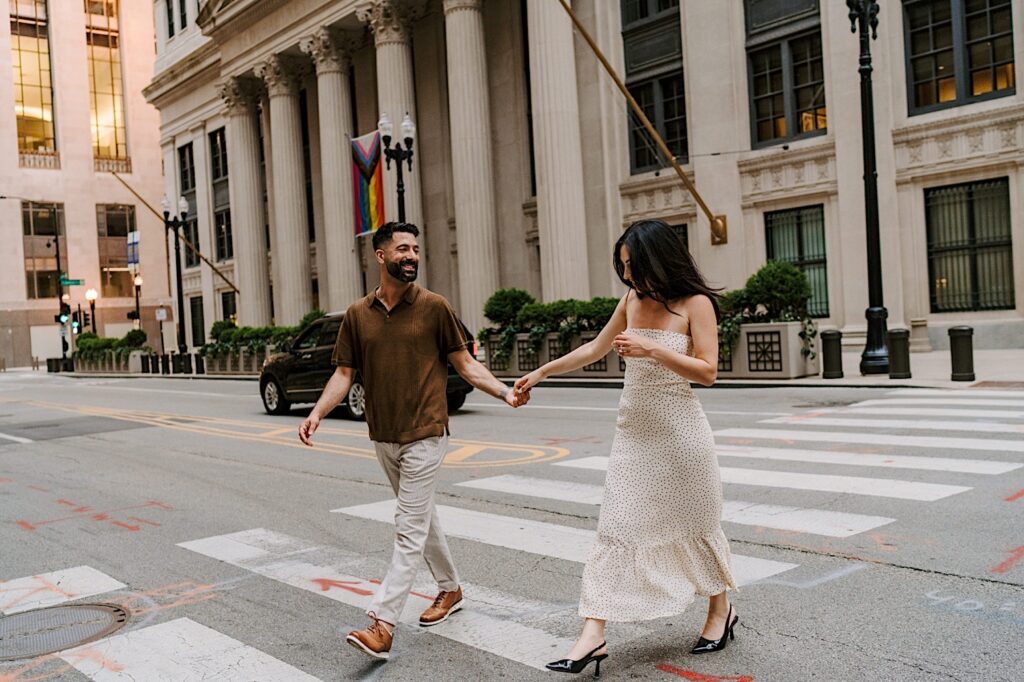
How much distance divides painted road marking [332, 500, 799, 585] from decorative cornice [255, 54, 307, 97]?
37.7 meters

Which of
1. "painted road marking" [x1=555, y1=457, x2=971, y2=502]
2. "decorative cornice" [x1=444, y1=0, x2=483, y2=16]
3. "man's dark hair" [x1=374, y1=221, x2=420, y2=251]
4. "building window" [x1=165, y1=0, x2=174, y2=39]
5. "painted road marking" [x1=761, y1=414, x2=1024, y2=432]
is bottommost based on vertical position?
"painted road marking" [x1=555, y1=457, x2=971, y2=502]

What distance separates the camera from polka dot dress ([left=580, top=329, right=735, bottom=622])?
159 inches

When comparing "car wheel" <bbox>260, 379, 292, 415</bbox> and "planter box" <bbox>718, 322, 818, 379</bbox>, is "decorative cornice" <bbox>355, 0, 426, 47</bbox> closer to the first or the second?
"car wheel" <bbox>260, 379, 292, 415</bbox>

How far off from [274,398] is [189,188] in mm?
43632

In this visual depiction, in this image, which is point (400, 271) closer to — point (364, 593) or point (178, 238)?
point (364, 593)

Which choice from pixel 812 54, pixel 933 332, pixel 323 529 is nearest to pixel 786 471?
pixel 323 529

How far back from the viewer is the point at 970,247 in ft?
74.5

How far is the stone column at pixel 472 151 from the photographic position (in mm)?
31531

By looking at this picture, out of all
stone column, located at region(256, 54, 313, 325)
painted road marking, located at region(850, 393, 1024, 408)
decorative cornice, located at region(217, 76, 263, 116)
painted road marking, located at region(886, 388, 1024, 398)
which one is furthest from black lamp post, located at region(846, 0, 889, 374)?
decorative cornice, located at region(217, 76, 263, 116)

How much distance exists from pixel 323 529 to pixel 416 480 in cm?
301

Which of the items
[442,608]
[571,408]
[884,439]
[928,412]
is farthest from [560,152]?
[442,608]

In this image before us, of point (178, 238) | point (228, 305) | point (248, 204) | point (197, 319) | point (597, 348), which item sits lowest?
point (597, 348)

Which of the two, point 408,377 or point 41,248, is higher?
point 41,248

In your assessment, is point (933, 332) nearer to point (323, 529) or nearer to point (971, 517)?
point (971, 517)
